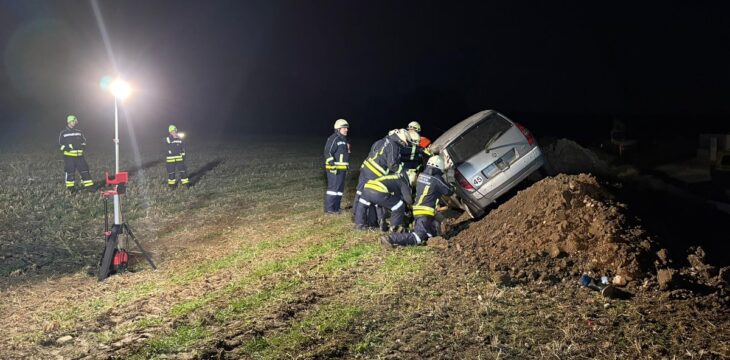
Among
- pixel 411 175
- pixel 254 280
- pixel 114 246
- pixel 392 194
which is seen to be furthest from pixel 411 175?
pixel 114 246

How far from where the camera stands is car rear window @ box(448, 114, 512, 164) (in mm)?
8773

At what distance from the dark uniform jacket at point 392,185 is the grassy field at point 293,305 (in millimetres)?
786

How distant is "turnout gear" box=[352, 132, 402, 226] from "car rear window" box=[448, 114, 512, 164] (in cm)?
91

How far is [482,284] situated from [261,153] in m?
19.1

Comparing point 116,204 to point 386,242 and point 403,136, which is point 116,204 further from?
point 403,136

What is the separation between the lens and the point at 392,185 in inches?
332

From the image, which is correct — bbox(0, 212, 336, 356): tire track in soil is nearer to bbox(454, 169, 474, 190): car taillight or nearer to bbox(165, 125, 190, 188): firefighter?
bbox(454, 169, 474, 190): car taillight

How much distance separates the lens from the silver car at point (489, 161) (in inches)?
332

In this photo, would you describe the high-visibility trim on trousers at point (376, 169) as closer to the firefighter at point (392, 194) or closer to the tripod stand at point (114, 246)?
the firefighter at point (392, 194)

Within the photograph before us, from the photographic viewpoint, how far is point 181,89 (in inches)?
3049

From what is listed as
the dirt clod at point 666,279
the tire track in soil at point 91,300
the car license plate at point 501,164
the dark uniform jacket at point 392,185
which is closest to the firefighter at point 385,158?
the dark uniform jacket at point 392,185

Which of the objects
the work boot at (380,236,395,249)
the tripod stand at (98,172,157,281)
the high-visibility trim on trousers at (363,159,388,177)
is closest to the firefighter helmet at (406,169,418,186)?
the high-visibility trim on trousers at (363,159,388,177)

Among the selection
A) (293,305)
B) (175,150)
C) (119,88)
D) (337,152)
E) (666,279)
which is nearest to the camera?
(666,279)

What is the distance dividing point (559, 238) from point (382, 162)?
306cm
